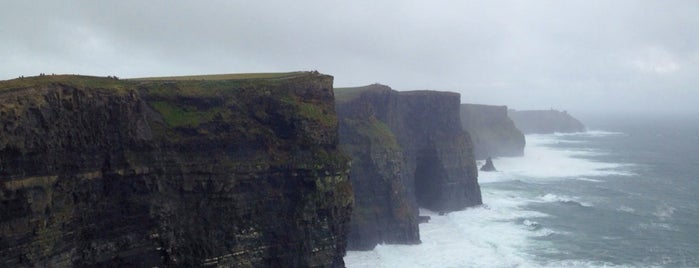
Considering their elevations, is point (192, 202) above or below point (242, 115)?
below

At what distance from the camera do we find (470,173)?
68.4 m

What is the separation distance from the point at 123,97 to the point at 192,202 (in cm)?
616

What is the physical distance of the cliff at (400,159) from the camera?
52.4 meters

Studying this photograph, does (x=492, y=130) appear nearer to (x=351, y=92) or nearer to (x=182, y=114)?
(x=351, y=92)

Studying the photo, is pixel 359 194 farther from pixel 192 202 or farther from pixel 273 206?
pixel 192 202

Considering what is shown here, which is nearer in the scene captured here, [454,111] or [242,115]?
[242,115]

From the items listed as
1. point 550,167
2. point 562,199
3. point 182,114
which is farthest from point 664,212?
point 182,114

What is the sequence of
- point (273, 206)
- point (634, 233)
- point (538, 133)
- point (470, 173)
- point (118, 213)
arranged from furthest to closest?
1. point (538, 133)
2. point (470, 173)
3. point (634, 233)
4. point (273, 206)
5. point (118, 213)

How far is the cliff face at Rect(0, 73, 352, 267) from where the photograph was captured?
24453 millimetres

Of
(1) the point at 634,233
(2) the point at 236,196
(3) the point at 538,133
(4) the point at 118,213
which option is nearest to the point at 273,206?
(2) the point at 236,196

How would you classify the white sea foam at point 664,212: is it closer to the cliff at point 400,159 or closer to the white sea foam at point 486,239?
the white sea foam at point 486,239

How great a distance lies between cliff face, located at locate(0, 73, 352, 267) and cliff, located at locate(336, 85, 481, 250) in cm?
1700

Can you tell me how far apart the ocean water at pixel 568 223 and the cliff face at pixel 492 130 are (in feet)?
29.1

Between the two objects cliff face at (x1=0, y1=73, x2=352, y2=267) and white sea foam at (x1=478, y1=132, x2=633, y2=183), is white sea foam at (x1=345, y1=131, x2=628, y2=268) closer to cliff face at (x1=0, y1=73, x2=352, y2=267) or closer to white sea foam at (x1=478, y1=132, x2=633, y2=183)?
white sea foam at (x1=478, y1=132, x2=633, y2=183)
